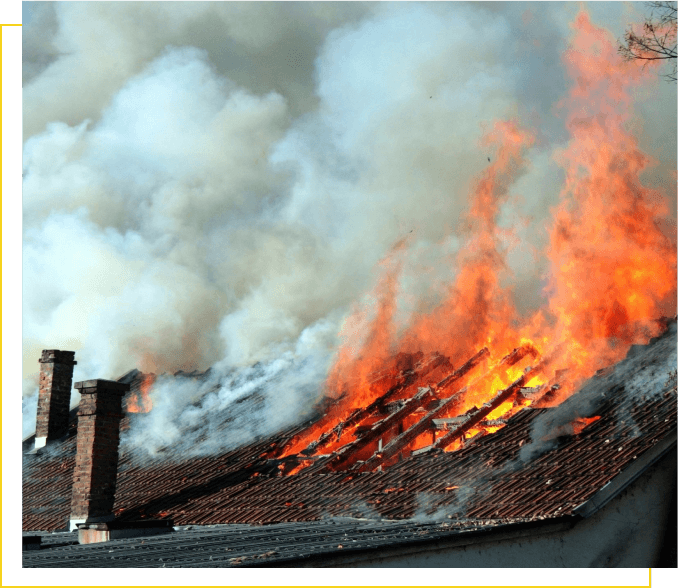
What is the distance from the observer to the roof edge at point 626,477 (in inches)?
350

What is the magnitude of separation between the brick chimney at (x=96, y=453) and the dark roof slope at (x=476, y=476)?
0.54 metres

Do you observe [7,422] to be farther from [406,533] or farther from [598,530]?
[598,530]

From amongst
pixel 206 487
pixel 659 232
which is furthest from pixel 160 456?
pixel 659 232

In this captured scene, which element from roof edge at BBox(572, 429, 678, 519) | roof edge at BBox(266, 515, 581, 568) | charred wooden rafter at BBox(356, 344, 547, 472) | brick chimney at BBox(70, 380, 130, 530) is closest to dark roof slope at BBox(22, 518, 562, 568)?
roof edge at BBox(266, 515, 581, 568)

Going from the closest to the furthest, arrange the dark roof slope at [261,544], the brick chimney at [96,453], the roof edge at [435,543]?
the roof edge at [435,543] < the dark roof slope at [261,544] < the brick chimney at [96,453]

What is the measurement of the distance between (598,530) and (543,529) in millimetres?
753

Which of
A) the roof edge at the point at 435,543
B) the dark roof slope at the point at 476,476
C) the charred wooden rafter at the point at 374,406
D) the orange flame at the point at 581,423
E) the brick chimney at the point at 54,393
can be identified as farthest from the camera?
the brick chimney at the point at 54,393

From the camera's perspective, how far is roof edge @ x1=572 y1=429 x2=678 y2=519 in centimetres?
890

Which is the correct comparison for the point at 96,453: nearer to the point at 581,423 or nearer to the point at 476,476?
the point at 476,476

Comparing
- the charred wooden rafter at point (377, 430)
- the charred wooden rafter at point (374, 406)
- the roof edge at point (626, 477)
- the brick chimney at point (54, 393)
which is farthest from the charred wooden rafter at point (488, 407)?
the brick chimney at point (54, 393)

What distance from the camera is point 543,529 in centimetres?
873

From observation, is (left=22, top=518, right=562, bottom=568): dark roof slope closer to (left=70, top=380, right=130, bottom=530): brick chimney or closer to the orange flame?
(left=70, top=380, right=130, bottom=530): brick chimney

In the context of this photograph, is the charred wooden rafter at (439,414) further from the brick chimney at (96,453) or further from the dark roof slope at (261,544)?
Answer: the brick chimney at (96,453)

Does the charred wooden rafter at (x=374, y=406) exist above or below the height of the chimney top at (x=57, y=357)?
below
